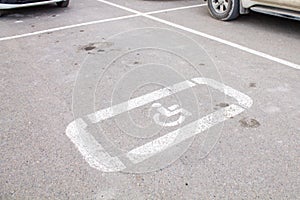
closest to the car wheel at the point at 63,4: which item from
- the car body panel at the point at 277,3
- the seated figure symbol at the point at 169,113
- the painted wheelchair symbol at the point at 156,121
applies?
the car body panel at the point at 277,3

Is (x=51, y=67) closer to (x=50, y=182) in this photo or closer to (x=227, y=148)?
(x=50, y=182)

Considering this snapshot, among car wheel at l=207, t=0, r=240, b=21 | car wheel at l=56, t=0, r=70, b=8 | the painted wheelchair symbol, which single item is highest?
car wheel at l=56, t=0, r=70, b=8

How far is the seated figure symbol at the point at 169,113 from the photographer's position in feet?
10.1

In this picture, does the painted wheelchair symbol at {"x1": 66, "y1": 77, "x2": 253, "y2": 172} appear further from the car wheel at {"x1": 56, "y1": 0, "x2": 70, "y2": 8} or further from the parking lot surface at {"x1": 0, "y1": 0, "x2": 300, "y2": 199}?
the car wheel at {"x1": 56, "y1": 0, "x2": 70, "y2": 8}

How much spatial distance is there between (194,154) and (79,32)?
4.00 metres

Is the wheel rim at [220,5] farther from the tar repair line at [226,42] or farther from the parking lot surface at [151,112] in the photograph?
the tar repair line at [226,42]

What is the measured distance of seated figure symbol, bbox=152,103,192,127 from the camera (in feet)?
10.1

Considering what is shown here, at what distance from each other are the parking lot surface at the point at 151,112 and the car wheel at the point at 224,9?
29cm

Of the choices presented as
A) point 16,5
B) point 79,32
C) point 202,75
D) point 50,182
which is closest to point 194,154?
point 50,182

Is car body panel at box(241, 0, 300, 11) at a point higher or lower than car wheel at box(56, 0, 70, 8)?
lower

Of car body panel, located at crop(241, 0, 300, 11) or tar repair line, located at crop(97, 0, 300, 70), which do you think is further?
car body panel, located at crop(241, 0, 300, 11)

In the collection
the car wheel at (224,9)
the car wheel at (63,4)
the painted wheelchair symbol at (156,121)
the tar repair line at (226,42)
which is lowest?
the painted wheelchair symbol at (156,121)

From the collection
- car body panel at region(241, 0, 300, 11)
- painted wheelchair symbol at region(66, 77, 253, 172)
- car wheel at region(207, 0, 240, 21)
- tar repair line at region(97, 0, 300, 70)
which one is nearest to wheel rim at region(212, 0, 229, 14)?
car wheel at region(207, 0, 240, 21)

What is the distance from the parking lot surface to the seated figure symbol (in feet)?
0.03
